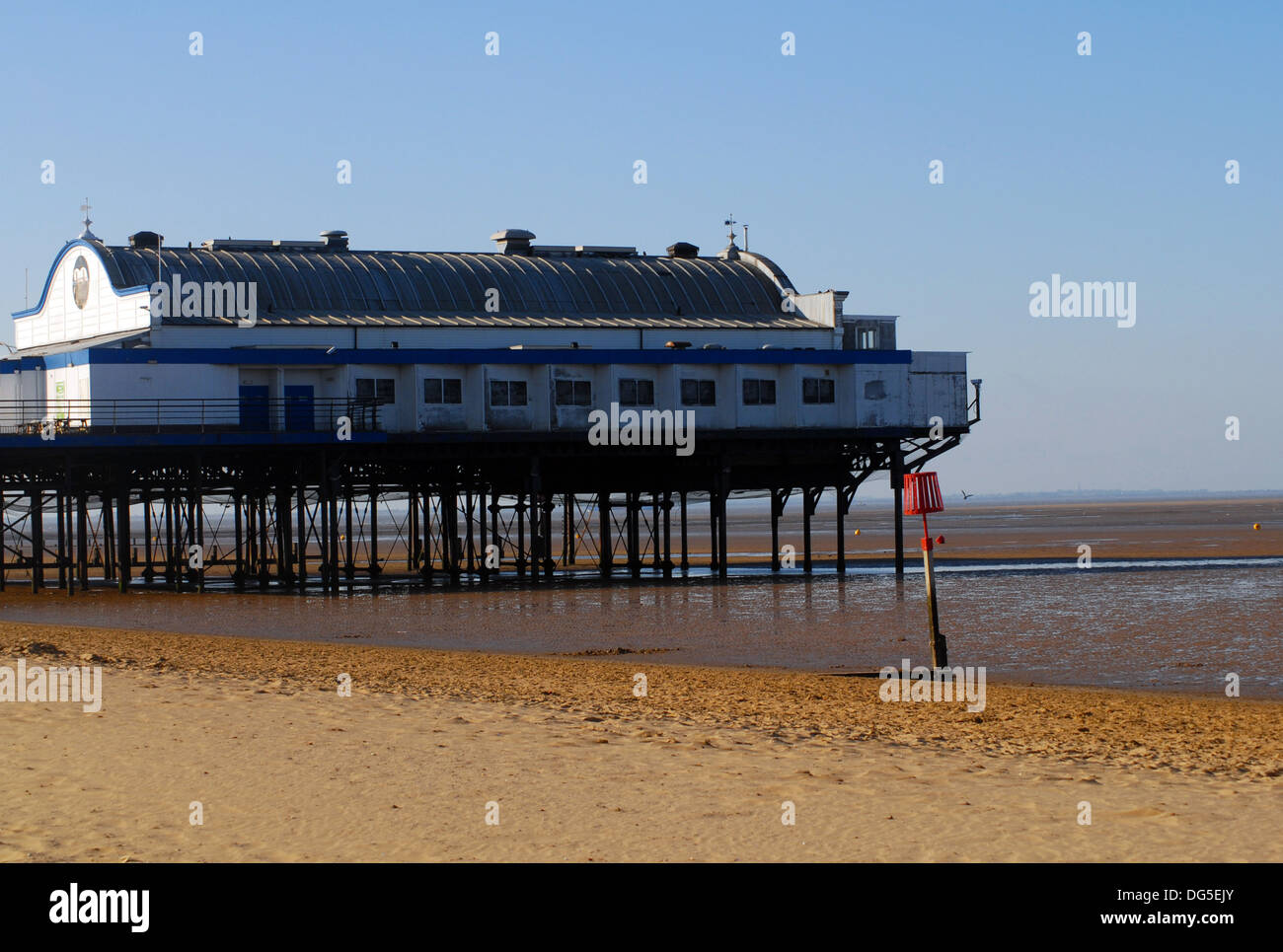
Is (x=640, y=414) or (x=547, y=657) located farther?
(x=640, y=414)

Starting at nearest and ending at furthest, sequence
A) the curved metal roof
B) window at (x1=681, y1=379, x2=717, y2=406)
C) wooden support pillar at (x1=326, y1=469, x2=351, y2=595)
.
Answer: wooden support pillar at (x1=326, y1=469, x2=351, y2=595)
window at (x1=681, y1=379, x2=717, y2=406)
the curved metal roof

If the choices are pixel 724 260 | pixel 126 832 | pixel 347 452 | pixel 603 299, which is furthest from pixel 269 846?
pixel 724 260

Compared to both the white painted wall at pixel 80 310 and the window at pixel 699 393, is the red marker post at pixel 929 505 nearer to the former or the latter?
the window at pixel 699 393

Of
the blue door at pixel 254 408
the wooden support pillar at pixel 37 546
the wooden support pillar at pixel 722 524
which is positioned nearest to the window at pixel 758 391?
the wooden support pillar at pixel 722 524

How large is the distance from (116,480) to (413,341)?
9489mm

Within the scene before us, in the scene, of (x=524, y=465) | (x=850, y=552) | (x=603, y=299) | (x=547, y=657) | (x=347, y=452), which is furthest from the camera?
(x=850, y=552)

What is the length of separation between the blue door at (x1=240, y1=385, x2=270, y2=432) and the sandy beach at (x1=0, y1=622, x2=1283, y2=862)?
21797 millimetres

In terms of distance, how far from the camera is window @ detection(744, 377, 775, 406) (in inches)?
1786

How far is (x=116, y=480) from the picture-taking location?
1709 inches

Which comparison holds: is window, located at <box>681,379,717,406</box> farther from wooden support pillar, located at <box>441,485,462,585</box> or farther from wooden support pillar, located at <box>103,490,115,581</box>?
wooden support pillar, located at <box>103,490,115,581</box>

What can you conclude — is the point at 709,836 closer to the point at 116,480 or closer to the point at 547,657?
the point at 547,657

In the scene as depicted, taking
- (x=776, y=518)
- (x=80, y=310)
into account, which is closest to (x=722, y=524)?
(x=776, y=518)

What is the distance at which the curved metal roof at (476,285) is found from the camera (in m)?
45.3

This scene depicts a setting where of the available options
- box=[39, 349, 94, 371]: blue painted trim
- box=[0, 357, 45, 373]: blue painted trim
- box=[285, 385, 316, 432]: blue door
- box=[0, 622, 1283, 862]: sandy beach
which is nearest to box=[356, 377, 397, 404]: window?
box=[285, 385, 316, 432]: blue door
